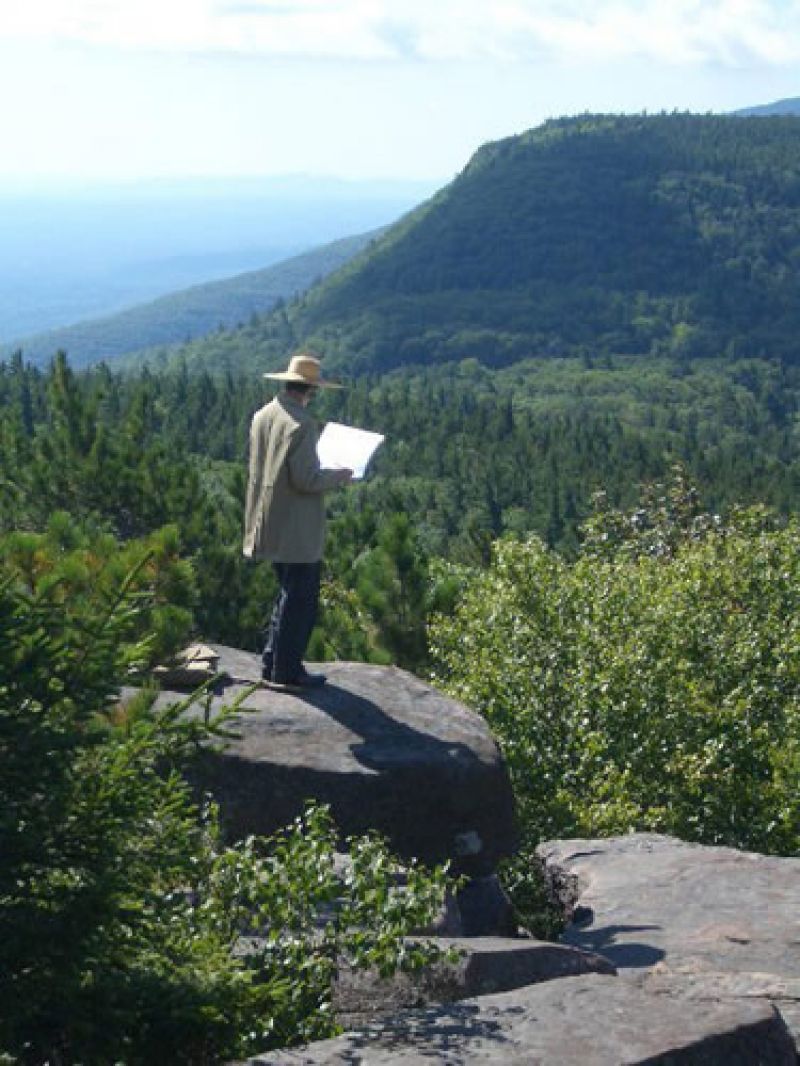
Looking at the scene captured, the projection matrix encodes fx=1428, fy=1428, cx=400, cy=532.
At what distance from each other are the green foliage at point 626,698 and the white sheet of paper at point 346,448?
6.23m

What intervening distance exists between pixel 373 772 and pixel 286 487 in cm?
265

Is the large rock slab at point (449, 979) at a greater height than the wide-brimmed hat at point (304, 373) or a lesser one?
lesser

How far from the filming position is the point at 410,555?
842 inches

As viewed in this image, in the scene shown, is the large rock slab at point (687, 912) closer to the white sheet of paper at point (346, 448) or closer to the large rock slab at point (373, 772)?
the large rock slab at point (373, 772)

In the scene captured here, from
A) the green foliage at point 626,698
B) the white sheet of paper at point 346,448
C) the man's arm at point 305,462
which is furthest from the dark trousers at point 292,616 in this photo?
the green foliage at point 626,698

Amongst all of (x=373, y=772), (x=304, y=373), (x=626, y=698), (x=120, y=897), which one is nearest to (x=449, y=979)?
(x=120, y=897)

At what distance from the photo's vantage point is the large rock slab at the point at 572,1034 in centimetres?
700

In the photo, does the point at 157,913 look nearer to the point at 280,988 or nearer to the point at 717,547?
the point at 280,988

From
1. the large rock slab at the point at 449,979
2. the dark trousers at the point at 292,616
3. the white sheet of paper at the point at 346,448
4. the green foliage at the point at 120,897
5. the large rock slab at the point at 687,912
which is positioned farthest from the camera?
the dark trousers at the point at 292,616

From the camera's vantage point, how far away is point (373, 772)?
489 inches

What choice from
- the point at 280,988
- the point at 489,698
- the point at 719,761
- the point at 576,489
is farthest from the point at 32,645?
the point at 576,489

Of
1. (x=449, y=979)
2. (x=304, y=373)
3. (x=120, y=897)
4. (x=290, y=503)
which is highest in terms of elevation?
(x=304, y=373)

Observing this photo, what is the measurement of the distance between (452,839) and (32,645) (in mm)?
6725

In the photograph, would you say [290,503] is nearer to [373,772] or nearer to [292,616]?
[292,616]
